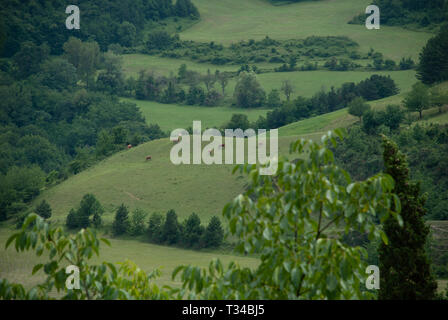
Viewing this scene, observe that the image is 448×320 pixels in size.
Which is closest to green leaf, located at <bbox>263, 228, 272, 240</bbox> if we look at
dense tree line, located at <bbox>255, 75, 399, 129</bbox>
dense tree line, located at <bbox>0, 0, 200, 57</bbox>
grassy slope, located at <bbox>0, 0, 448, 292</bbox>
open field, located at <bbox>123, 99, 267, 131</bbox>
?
grassy slope, located at <bbox>0, 0, 448, 292</bbox>

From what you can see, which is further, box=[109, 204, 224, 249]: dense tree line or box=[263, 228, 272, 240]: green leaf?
box=[109, 204, 224, 249]: dense tree line

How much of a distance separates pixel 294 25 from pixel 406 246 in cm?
11958

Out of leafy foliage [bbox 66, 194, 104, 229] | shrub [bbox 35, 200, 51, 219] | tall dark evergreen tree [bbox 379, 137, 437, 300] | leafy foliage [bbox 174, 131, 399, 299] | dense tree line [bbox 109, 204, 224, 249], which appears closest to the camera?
leafy foliage [bbox 174, 131, 399, 299]

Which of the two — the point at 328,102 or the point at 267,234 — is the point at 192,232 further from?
the point at 328,102

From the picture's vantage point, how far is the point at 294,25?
128 m

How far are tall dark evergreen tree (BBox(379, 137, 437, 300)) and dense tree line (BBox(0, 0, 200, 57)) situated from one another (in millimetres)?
123470

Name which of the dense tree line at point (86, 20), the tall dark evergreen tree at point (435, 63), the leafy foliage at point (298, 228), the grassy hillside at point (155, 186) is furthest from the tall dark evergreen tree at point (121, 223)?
the dense tree line at point (86, 20)

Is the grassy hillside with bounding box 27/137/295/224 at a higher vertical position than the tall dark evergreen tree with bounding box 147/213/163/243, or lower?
higher

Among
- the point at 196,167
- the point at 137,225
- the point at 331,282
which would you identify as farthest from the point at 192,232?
the point at 331,282

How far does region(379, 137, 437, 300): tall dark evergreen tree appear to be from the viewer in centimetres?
1205

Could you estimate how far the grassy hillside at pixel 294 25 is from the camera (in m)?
107

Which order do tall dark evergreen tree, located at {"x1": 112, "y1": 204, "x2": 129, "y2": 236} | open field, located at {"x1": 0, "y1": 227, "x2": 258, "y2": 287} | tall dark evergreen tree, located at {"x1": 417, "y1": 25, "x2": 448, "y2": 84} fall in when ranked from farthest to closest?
tall dark evergreen tree, located at {"x1": 417, "y1": 25, "x2": 448, "y2": 84}, tall dark evergreen tree, located at {"x1": 112, "y1": 204, "x2": 129, "y2": 236}, open field, located at {"x1": 0, "y1": 227, "x2": 258, "y2": 287}

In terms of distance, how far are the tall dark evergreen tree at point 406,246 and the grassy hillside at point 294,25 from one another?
300 feet

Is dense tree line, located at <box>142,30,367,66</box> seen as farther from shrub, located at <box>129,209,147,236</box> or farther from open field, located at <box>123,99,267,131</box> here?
shrub, located at <box>129,209,147,236</box>
